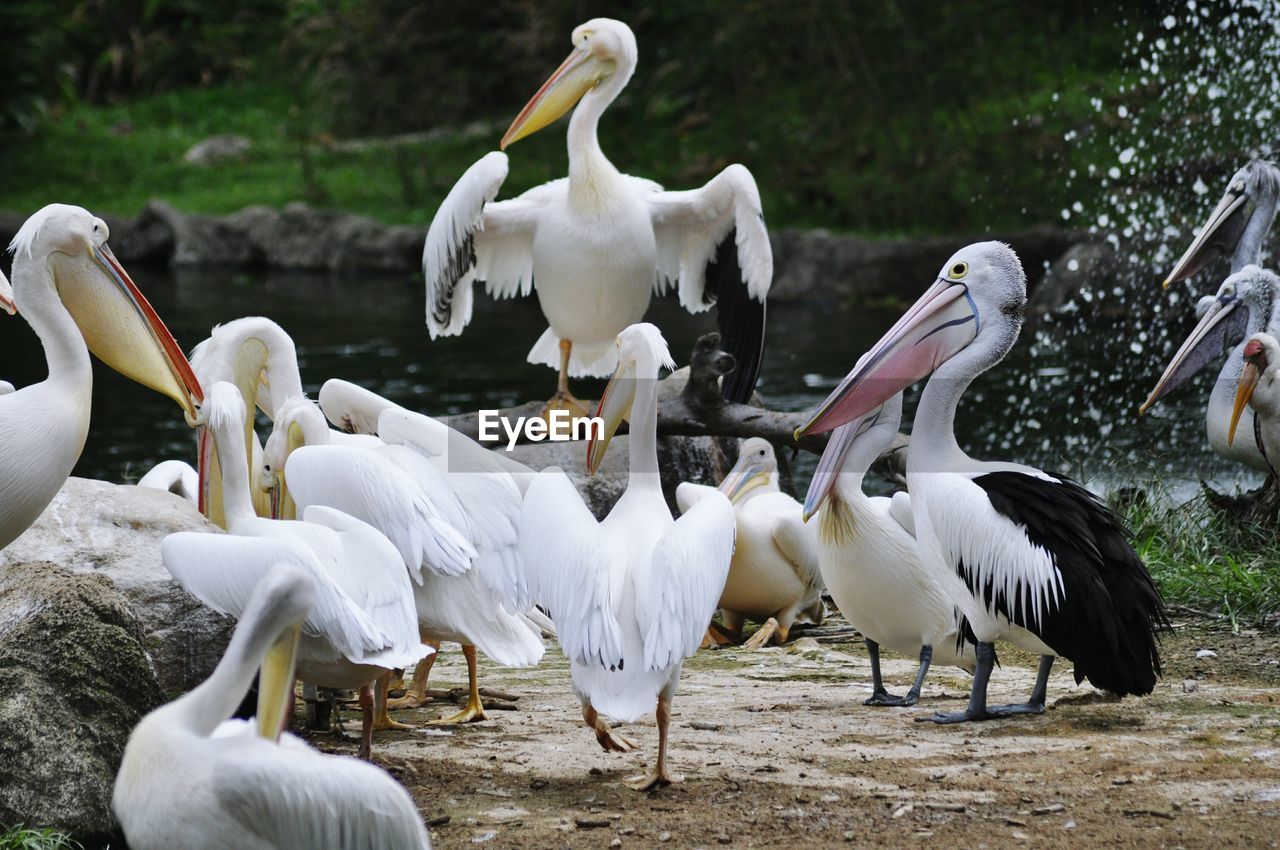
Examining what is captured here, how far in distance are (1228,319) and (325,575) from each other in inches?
157

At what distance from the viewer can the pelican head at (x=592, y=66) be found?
278 inches

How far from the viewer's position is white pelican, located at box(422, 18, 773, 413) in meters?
6.84

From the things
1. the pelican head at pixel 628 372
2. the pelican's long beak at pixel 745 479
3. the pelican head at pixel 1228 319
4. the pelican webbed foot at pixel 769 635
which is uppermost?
the pelican head at pixel 1228 319

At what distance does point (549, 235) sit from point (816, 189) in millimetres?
10566

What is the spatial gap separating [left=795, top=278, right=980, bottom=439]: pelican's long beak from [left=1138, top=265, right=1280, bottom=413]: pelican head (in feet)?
5.64

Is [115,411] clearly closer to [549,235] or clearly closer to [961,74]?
[549,235]

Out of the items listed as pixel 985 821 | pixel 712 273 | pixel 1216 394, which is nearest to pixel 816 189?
pixel 712 273

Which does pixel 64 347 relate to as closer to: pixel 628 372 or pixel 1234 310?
pixel 628 372

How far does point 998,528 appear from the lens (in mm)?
4070

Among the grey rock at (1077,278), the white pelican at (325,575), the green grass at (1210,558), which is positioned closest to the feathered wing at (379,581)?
the white pelican at (325,575)

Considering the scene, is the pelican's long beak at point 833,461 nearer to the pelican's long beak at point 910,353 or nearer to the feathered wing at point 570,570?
the pelican's long beak at point 910,353

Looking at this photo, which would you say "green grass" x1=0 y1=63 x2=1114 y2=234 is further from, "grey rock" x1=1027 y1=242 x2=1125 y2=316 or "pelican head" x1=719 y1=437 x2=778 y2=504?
"pelican head" x1=719 y1=437 x2=778 y2=504

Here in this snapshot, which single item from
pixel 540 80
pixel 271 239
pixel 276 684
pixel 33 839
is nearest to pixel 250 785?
pixel 276 684

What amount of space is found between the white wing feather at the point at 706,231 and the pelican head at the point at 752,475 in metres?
1.10
